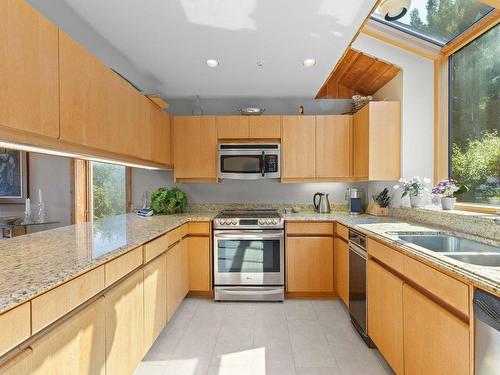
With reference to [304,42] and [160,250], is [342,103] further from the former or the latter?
[160,250]

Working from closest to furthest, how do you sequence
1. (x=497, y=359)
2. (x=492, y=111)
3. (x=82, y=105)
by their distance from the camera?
(x=497, y=359) → (x=82, y=105) → (x=492, y=111)

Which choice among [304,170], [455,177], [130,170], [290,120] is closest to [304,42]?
[290,120]

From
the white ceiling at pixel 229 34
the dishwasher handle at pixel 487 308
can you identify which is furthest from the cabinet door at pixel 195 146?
the dishwasher handle at pixel 487 308

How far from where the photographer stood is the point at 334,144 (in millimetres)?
3439

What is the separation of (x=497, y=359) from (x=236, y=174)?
2.77 m

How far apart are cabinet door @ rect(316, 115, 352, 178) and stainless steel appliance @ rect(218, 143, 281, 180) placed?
0.54 metres

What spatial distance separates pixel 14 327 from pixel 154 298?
1.28 m

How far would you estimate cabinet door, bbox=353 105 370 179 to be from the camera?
303cm

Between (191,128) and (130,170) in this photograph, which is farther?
(130,170)

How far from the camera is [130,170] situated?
3.79m

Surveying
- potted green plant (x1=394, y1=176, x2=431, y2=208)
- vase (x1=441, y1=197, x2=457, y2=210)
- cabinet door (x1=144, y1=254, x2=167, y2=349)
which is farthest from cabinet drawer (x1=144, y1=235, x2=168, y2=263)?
vase (x1=441, y1=197, x2=457, y2=210)

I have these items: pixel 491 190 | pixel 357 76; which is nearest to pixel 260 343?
pixel 491 190

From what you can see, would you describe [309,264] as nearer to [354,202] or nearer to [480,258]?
[354,202]

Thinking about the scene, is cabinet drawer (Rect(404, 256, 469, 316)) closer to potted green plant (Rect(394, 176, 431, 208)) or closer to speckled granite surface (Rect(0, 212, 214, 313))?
potted green plant (Rect(394, 176, 431, 208))
